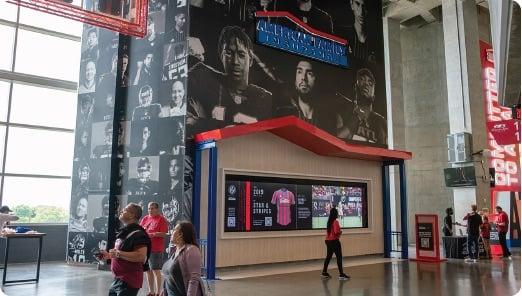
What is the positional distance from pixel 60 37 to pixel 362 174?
32.7 feet

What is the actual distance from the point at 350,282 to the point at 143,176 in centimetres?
533

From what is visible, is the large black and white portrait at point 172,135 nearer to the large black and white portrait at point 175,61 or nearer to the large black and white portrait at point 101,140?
the large black and white portrait at point 175,61

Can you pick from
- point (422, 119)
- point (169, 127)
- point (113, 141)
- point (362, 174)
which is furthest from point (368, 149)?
point (422, 119)

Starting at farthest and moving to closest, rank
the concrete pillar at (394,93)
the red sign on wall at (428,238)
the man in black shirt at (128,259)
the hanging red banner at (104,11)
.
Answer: the concrete pillar at (394,93), the red sign on wall at (428,238), the hanging red banner at (104,11), the man in black shirt at (128,259)

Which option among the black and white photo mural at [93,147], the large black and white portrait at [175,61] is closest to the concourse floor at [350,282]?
the black and white photo mural at [93,147]

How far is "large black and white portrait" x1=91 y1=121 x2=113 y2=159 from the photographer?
11.8m

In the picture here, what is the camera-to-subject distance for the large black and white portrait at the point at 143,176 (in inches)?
428

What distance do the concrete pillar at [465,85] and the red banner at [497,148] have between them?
2.88ft

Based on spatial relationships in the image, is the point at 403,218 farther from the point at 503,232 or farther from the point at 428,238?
the point at 503,232

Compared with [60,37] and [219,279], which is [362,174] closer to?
[219,279]

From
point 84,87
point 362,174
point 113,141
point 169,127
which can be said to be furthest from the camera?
point 362,174

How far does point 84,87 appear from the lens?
12609 mm

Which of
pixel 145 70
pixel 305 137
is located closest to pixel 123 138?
pixel 145 70

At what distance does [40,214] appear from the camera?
43.5 feet
